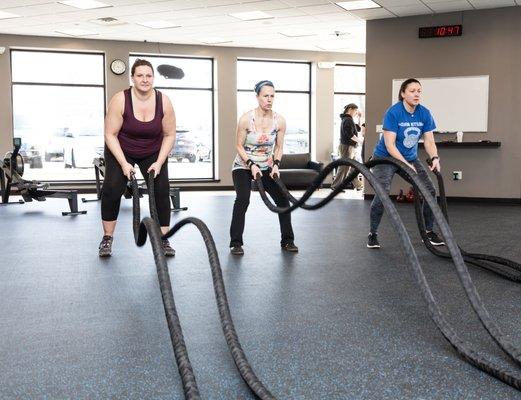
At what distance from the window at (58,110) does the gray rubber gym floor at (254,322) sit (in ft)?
20.0

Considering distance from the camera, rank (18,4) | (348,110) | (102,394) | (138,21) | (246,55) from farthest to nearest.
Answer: (246,55)
(348,110)
(138,21)
(18,4)
(102,394)

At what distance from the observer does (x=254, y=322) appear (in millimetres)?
2510

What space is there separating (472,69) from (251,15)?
10.2 feet

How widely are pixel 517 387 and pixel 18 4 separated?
744 cm

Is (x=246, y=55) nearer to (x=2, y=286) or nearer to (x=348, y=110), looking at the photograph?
(x=348, y=110)

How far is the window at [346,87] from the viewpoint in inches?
452

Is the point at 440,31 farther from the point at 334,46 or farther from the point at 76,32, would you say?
the point at 76,32

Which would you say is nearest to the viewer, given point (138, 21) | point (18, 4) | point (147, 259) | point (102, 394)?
point (102, 394)

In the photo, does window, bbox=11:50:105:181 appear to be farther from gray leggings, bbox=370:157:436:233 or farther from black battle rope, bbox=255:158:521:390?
black battle rope, bbox=255:158:521:390

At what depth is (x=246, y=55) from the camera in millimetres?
10898

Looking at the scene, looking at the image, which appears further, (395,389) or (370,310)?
(370,310)

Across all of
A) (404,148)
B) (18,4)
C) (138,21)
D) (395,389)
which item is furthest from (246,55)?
(395,389)

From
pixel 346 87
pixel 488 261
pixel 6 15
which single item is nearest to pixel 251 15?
pixel 6 15

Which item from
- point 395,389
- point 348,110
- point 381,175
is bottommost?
point 395,389
